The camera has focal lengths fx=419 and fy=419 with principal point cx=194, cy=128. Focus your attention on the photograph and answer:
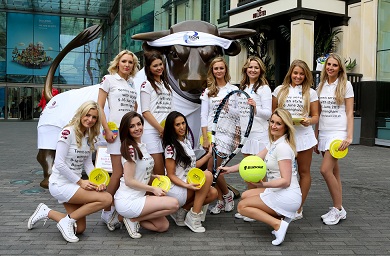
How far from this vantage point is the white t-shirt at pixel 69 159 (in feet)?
12.8

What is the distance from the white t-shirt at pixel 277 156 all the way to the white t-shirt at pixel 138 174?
3.84 feet

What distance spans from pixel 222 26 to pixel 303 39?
230 inches

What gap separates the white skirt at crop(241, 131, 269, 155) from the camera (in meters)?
Result: 4.62

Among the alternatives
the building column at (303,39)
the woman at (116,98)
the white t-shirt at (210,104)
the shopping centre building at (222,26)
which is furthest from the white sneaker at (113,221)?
the building column at (303,39)

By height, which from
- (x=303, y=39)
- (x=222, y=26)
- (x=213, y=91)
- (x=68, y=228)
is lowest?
(x=68, y=228)

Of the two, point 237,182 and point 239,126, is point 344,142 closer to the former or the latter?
point 239,126

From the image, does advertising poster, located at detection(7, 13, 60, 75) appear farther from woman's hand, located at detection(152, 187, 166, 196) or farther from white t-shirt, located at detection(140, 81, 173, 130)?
woman's hand, located at detection(152, 187, 166, 196)

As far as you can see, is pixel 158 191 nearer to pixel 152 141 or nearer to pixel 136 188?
pixel 136 188

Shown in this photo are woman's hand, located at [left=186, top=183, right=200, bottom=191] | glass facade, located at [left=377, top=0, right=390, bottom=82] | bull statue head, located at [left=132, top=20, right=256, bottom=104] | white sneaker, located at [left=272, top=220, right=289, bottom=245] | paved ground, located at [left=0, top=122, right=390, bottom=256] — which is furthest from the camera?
glass facade, located at [left=377, top=0, right=390, bottom=82]

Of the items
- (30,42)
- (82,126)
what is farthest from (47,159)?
(30,42)

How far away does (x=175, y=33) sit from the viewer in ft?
17.2

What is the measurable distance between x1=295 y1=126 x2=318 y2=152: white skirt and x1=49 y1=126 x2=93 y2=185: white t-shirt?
2.21m

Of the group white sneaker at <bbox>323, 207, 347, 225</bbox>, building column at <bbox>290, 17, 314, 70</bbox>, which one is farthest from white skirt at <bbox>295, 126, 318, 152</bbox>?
building column at <bbox>290, 17, 314, 70</bbox>

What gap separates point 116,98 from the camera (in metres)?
4.41
